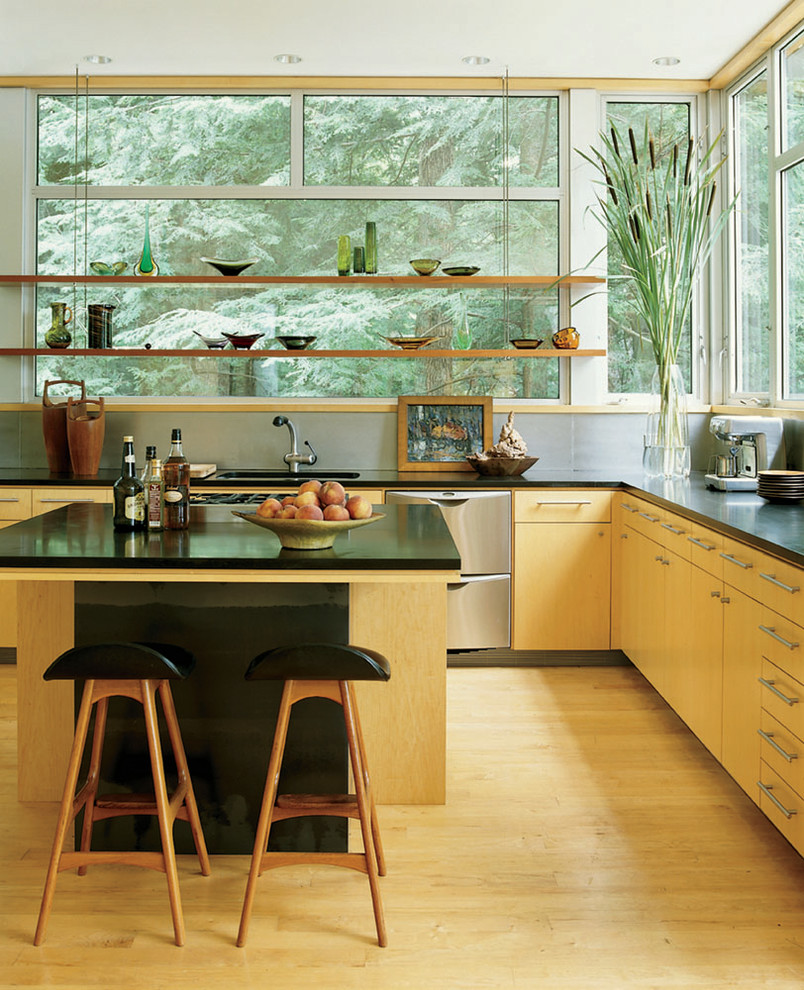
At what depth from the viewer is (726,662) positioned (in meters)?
3.23

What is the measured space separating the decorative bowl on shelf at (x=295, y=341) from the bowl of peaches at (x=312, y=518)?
101 inches

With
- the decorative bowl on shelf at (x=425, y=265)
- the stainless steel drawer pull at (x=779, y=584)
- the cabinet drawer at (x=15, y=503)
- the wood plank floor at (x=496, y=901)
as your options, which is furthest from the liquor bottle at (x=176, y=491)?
the decorative bowl on shelf at (x=425, y=265)

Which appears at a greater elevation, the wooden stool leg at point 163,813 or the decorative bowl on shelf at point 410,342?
the decorative bowl on shelf at point 410,342

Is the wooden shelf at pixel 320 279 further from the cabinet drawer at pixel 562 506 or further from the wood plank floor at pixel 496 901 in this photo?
the wood plank floor at pixel 496 901

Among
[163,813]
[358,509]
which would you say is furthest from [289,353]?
[163,813]

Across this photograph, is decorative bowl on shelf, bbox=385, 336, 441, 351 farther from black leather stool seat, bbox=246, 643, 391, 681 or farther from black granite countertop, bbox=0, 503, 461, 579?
black leather stool seat, bbox=246, 643, 391, 681

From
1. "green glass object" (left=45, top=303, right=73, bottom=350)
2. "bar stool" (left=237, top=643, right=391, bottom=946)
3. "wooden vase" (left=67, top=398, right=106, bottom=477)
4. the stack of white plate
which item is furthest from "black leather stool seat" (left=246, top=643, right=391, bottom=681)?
"green glass object" (left=45, top=303, right=73, bottom=350)

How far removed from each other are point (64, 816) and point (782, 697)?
1881 millimetres

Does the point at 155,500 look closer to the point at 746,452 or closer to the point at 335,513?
the point at 335,513

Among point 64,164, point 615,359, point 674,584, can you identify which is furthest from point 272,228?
point 674,584

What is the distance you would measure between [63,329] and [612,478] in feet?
9.59

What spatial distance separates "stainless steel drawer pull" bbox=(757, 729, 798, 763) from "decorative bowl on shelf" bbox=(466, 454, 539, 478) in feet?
7.75

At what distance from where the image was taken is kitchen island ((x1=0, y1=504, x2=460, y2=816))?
8.39ft

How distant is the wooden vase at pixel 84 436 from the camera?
16.6ft
